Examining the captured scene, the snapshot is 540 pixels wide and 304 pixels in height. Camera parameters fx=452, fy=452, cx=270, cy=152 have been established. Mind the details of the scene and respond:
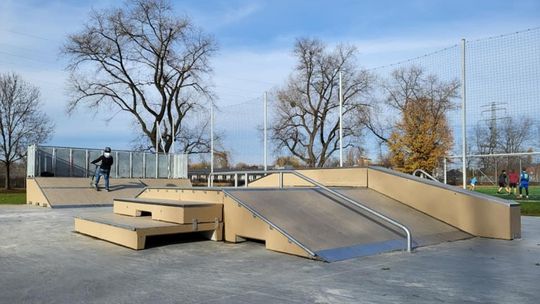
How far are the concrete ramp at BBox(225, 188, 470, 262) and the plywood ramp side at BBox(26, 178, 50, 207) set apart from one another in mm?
11626

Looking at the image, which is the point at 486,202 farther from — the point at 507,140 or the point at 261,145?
the point at 261,145

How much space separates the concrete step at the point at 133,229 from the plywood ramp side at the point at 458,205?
4469mm

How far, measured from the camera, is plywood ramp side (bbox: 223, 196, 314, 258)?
6.83 m

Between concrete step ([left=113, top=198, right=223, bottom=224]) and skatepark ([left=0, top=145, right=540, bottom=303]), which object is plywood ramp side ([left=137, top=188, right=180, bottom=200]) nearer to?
skatepark ([left=0, top=145, right=540, bottom=303])

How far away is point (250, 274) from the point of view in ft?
17.9

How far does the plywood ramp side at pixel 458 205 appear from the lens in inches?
344

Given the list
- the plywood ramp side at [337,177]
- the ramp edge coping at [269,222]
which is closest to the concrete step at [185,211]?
the ramp edge coping at [269,222]

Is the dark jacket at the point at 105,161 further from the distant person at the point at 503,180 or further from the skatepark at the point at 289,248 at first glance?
the distant person at the point at 503,180

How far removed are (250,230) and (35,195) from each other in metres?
13.5

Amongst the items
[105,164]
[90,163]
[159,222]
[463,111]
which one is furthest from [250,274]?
[90,163]

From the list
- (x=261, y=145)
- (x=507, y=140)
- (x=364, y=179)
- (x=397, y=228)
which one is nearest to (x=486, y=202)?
(x=397, y=228)

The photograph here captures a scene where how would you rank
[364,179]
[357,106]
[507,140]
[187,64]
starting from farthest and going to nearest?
[187,64] → [357,106] → [507,140] → [364,179]

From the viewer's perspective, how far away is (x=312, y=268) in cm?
579

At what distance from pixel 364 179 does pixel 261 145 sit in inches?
248
